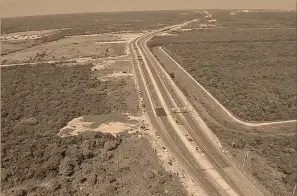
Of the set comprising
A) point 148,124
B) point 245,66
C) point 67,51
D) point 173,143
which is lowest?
point 173,143

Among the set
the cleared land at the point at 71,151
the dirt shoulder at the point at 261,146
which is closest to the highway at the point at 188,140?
the dirt shoulder at the point at 261,146

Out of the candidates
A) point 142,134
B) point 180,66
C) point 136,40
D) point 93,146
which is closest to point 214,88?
point 180,66

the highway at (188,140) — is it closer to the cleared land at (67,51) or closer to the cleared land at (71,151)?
the cleared land at (71,151)

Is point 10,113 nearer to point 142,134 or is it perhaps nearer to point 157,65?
point 142,134

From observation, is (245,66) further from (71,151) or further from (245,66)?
(71,151)

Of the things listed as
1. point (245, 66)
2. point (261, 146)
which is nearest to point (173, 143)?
point (261, 146)

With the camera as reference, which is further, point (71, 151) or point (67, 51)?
point (67, 51)
